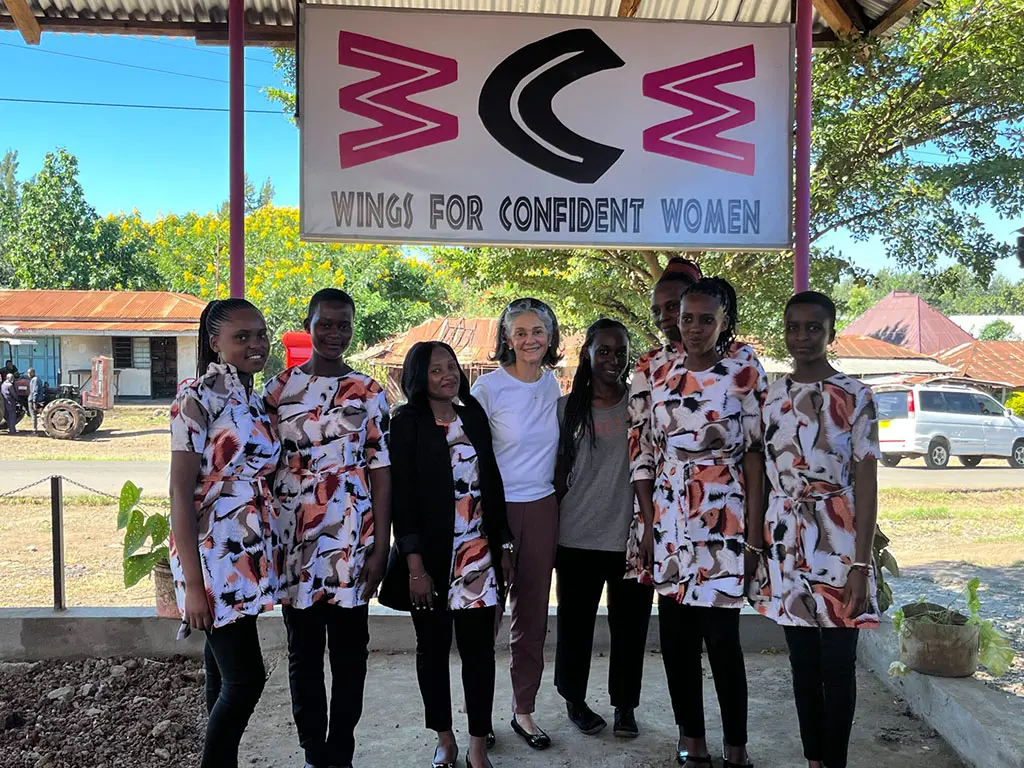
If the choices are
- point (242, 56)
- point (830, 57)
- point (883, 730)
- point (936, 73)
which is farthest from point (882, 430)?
point (242, 56)

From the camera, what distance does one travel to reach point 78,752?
3387mm

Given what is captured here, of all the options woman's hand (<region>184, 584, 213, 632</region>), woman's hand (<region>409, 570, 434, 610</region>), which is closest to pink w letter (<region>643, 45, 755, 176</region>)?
woman's hand (<region>409, 570, 434, 610</region>)

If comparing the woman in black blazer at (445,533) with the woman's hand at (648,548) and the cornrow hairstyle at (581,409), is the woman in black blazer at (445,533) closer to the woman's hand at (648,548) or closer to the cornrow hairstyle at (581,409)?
the cornrow hairstyle at (581,409)

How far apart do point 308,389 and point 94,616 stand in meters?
2.30

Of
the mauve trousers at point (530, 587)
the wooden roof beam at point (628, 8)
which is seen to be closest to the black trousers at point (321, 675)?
the mauve trousers at point (530, 587)

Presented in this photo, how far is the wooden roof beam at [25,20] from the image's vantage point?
4361 mm

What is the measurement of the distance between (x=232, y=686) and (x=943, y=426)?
17080 mm

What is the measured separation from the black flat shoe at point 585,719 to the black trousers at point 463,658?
567mm

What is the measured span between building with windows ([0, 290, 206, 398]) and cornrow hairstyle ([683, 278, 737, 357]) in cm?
2668

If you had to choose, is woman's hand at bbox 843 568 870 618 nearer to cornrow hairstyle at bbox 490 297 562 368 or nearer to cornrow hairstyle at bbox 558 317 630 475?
cornrow hairstyle at bbox 558 317 630 475

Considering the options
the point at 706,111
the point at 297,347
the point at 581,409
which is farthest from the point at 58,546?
the point at 706,111

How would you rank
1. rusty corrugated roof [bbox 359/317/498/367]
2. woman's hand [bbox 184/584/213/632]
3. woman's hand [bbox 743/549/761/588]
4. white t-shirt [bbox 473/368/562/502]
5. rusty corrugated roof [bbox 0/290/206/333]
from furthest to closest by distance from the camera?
rusty corrugated roof [bbox 0/290/206/333] → rusty corrugated roof [bbox 359/317/498/367] → white t-shirt [bbox 473/368/562/502] → woman's hand [bbox 743/549/761/588] → woman's hand [bbox 184/584/213/632]

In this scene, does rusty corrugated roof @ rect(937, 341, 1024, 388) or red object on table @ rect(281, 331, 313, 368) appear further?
rusty corrugated roof @ rect(937, 341, 1024, 388)

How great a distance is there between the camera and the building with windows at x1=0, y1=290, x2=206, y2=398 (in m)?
28.0
